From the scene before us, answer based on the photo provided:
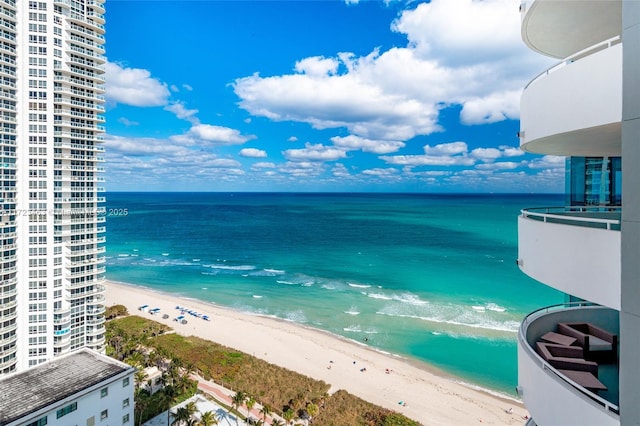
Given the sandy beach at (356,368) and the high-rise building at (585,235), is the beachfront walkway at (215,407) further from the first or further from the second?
the high-rise building at (585,235)

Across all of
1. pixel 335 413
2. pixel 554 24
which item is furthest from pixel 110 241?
pixel 554 24

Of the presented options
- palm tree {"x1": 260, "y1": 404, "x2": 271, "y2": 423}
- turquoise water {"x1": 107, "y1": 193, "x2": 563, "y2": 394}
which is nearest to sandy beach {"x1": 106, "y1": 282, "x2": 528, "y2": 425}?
turquoise water {"x1": 107, "y1": 193, "x2": 563, "y2": 394}

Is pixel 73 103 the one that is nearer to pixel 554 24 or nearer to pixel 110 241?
pixel 554 24

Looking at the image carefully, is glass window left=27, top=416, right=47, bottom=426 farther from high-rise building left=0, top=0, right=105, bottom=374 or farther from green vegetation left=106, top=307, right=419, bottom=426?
high-rise building left=0, top=0, right=105, bottom=374

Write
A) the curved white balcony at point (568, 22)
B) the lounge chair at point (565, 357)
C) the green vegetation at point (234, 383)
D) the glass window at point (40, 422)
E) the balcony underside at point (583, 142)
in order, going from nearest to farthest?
1. the balcony underside at point (583, 142)
2. the curved white balcony at point (568, 22)
3. the lounge chair at point (565, 357)
4. the glass window at point (40, 422)
5. the green vegetation at point (234, 383)

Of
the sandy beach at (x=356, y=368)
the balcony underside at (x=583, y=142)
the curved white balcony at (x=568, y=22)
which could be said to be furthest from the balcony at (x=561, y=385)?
the sandy beach at (x=356, y=368)
